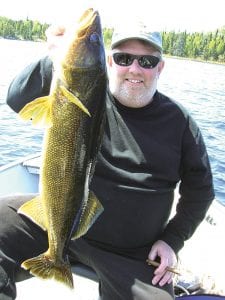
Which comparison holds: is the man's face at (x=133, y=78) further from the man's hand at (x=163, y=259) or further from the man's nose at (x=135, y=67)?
the man's hand at (x=163, y=259)

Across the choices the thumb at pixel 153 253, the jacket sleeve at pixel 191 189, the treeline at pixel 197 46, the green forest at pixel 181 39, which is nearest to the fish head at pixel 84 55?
the jacket sleeve at pixel 191 189

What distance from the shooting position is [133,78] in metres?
3.68

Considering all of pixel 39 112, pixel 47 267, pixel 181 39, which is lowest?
pixel 47 267

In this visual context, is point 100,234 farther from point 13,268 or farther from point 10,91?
point 10,91

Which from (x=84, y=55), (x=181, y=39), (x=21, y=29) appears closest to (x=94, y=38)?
(x=84, y=55)

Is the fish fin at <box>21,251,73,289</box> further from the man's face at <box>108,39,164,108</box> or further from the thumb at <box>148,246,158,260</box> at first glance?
the man's face at <box>108,39,164,108</box>

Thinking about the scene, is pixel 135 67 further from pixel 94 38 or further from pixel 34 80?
pixel 94 38

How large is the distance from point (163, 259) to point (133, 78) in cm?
135

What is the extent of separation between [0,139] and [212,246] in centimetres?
841


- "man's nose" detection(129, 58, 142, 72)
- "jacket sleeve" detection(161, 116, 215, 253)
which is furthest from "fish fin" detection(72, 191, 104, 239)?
"man's nose" detection(129, 58, 142, 72)

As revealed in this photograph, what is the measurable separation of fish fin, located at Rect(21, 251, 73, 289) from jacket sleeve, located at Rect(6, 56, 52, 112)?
1.07 meters

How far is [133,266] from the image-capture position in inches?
139

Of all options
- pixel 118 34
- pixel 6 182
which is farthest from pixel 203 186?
pixel 6 182

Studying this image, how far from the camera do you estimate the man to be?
3484mm
